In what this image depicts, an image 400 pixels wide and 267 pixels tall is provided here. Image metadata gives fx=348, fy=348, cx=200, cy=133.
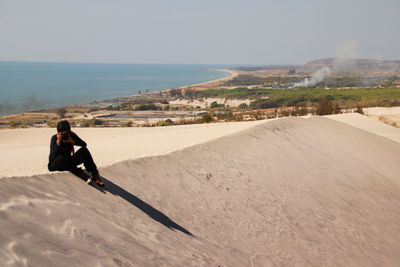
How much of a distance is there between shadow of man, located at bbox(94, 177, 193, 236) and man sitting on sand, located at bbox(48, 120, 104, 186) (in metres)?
0.26

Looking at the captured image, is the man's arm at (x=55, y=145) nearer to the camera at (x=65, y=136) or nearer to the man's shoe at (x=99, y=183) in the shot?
the camera at (x=65, y=136)

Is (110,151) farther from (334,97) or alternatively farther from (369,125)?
(334,97)

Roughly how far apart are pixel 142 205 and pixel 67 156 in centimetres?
136

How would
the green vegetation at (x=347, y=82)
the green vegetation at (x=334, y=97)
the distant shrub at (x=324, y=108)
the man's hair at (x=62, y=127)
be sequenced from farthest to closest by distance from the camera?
the green vegetation at (x=347, y=82)
the green vegetation at (x=334, y=97)
the distant shrub at (x=324, y=108)
the man's hair at (x=62, y=127)

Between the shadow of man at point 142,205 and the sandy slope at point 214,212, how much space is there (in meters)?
0.03

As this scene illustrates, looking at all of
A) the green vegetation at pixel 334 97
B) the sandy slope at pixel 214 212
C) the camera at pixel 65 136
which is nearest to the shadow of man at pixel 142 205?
the sandy slope at pixel 214 212

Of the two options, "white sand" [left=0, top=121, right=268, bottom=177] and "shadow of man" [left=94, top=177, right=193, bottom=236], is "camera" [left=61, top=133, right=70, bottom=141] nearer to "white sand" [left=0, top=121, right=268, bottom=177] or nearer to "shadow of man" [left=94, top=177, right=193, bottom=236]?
"white sand" [left=0, top=121, right=268, bottom=177]

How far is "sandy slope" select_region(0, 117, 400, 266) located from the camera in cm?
392

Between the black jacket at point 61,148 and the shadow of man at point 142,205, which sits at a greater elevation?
the black jacket at point 61,148

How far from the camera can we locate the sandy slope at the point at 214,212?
3924 mm

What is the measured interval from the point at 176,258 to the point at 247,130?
729 cm

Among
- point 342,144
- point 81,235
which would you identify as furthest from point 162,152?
point 342,144

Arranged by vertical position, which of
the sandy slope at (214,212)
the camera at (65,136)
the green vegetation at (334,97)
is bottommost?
the green vegetation at (334,97)

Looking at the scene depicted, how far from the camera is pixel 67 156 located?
527 cm
